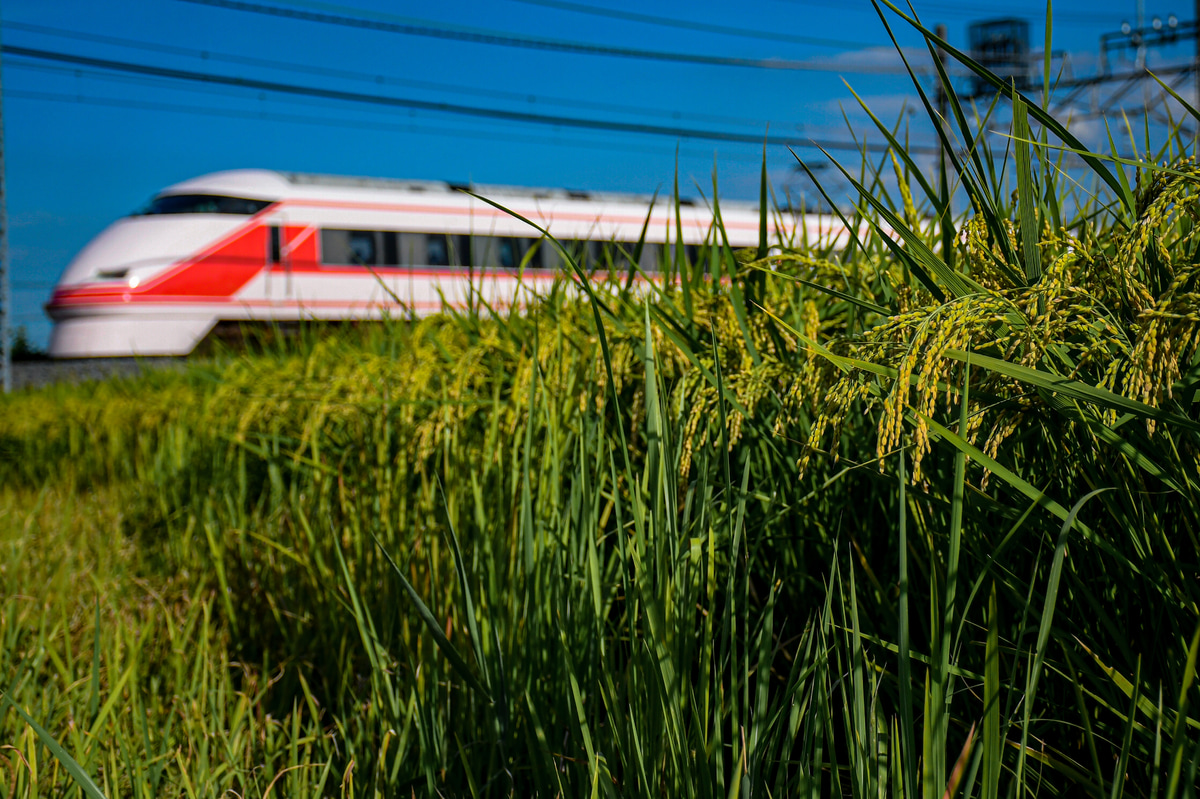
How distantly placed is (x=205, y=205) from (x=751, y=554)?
44.4ft

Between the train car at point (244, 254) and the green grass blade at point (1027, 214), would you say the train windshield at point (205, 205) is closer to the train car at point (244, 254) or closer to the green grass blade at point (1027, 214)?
the train car at point (244, 254)

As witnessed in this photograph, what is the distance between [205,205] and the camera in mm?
12477

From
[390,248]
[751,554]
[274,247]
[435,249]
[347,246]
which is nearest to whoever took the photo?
[751,554]

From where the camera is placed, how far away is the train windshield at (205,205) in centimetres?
1232

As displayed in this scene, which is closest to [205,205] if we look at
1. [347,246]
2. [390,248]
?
[347,246]

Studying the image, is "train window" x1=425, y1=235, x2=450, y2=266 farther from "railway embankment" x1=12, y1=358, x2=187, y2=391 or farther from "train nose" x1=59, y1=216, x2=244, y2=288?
"railway embankment" x1=12, y1=358, x2=187, y2=391

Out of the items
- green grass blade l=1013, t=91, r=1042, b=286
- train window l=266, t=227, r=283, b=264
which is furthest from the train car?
green grass blade l=1013, t=91, r=1042, b=286

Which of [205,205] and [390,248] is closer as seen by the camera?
[205,205]

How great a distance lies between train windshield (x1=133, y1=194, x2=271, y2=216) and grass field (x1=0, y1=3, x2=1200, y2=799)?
10.8 metres

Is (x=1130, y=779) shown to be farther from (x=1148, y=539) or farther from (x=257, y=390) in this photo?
(x=257, y=390)

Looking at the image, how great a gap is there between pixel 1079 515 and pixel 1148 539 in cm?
11

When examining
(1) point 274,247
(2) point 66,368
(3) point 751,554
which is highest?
(1) point 274,247

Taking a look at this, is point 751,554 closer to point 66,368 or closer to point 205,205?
point 205,205

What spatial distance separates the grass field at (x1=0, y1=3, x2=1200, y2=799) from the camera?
0.77 metres
